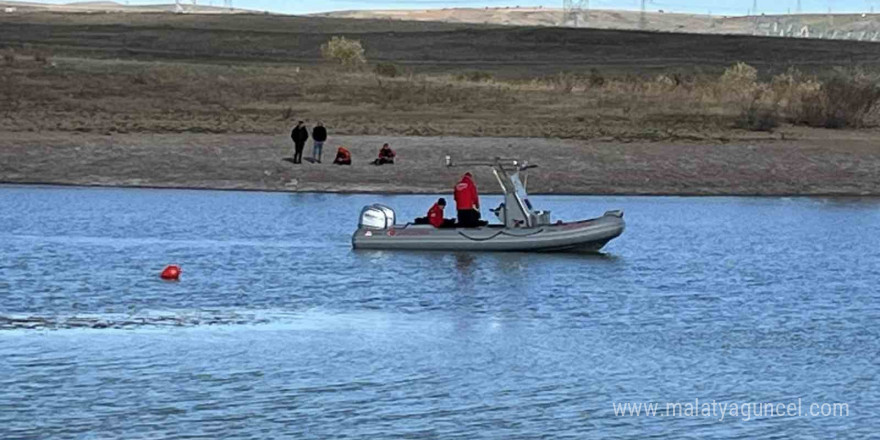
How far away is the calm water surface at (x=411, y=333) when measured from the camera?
1600cm

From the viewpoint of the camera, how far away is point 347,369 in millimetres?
18312

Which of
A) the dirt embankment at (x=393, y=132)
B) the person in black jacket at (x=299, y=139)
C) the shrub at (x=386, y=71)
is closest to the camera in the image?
the dirt embankment at (x=393, y=132)

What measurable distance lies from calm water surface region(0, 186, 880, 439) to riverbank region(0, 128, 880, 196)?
798 centimetres

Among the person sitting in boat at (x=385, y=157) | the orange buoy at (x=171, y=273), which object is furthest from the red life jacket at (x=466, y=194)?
the person sitting in boat at (x=385, y=157)

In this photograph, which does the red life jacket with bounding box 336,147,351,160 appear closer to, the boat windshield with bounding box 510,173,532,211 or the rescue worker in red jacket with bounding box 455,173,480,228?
the boat windshield with bounding box 510,173,532,211

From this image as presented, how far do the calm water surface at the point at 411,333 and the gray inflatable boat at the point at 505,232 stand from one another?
0.86 ft

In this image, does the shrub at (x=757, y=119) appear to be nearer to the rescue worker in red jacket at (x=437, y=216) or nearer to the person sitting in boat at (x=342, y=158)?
the person sitting in boat at (x=342, y=158)

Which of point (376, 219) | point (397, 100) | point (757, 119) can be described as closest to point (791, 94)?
point (757, 119)

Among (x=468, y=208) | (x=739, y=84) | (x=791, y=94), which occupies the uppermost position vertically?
(x=739, y=84)

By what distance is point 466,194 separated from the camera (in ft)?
96.2

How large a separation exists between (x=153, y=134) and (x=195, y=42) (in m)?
64.5

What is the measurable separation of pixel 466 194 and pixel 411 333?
8560mm

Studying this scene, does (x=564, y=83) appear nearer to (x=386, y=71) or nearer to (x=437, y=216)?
(x=386, y=71)

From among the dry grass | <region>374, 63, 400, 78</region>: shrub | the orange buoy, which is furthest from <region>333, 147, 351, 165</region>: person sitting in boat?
<region>374, 63, 400, 78</region>: shrub
